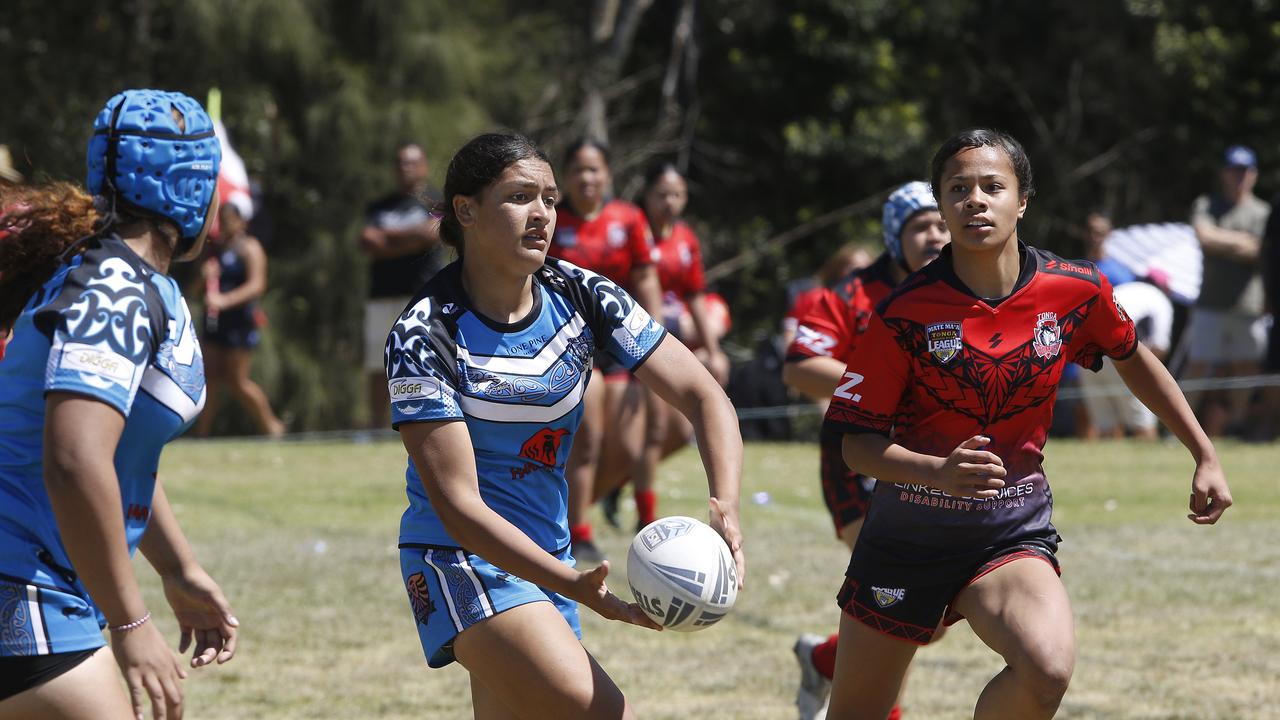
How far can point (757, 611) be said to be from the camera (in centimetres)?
742

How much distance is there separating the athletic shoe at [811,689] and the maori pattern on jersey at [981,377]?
163cm

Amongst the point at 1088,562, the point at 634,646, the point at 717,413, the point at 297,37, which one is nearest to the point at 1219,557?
the point at 1088,562

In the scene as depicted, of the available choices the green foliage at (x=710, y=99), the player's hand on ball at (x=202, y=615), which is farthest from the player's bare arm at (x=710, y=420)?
the green foliage at (x=710, y=99)

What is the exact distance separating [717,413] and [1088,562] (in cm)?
545

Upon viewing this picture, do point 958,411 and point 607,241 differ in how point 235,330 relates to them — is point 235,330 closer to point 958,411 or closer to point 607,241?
point 607,241

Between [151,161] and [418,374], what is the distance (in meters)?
0.80

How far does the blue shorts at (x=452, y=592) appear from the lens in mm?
3697

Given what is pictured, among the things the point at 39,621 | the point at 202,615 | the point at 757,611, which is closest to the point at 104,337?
the point at 39,621

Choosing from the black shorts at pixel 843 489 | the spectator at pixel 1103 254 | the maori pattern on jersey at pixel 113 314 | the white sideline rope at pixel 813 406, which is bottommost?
the white sideline rope at pixel 813 406

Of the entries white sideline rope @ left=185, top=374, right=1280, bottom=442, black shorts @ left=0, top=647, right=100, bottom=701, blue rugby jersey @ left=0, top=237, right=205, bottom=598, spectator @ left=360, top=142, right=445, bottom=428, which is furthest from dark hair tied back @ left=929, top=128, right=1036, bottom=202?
white sideline rope @ left=185, top=374, right=1280, bottom=442

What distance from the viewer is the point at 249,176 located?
1930 cm

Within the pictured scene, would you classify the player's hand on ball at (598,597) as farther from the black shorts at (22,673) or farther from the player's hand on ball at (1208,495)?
the player's hand on ball at (1208,495)

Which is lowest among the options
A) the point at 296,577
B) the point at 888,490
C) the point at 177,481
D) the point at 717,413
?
the point at 177,481

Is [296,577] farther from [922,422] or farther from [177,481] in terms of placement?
[922,422]
